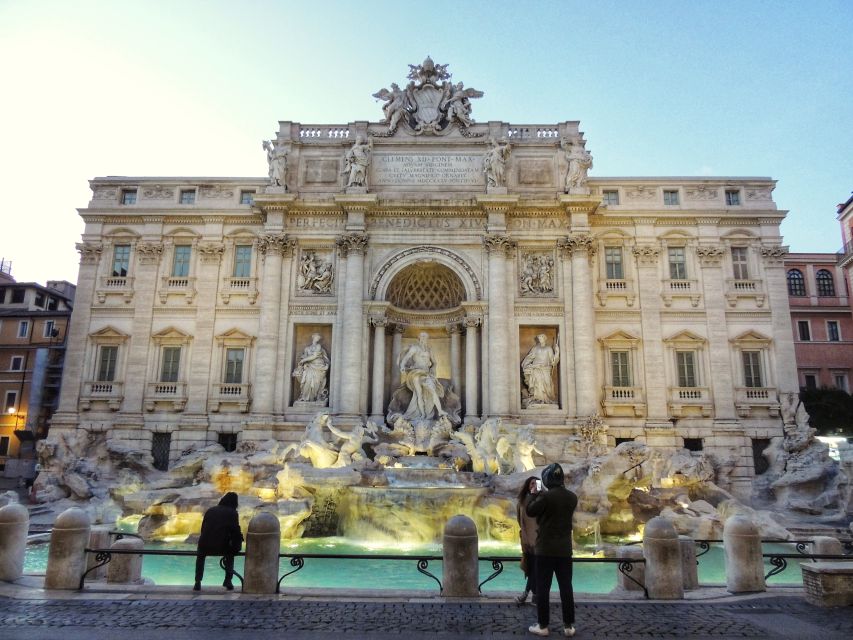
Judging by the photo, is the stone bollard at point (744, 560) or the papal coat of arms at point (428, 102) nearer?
the stone bollard at point (744, 560)

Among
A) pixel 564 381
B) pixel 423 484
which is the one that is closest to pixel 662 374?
pixel 564 381

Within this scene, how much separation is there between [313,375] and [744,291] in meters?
19.6

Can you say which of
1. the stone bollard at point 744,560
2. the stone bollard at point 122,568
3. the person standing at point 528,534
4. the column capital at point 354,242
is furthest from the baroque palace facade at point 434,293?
the person standing at point 528,534

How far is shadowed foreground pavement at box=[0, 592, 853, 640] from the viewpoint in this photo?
6734 millimetres

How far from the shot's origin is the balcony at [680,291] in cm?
2625

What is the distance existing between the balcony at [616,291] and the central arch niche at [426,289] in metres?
6.23

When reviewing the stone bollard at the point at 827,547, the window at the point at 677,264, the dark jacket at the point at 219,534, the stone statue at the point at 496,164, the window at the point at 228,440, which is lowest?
the stone bollard at the point at 827,547

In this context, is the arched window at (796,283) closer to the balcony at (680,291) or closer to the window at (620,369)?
the balcony at (680,291)

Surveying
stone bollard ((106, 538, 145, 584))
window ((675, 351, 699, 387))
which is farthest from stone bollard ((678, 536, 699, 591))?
window ((675, 351, 699, 387))

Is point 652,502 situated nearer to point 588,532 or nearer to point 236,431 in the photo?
point 588,532

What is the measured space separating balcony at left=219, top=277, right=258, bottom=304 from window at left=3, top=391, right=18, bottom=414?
1876 centimetres

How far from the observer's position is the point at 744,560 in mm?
8719

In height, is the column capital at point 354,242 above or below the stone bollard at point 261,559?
above

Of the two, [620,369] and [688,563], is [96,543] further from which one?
[620,369]
